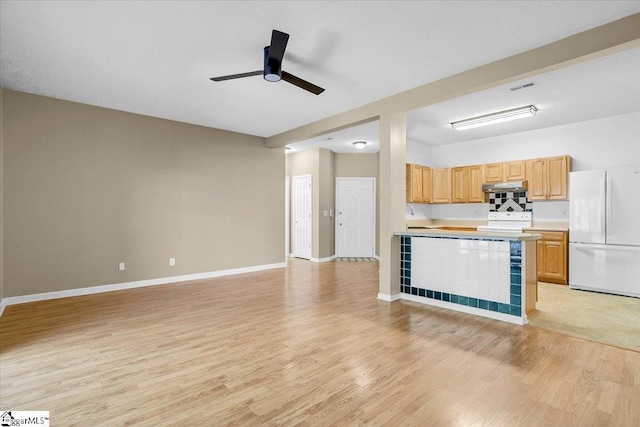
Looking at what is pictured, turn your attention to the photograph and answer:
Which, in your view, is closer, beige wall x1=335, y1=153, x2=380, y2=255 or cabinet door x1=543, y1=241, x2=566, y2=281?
cabinet door x1=543, y1=241, x2=566, y2=281

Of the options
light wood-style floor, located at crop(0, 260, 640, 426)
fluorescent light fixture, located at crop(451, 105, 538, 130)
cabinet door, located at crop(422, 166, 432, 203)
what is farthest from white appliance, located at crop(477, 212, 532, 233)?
light wood-style floor, located at crop(0, 260, 640, 426)

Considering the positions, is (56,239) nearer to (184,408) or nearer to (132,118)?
(132,118)

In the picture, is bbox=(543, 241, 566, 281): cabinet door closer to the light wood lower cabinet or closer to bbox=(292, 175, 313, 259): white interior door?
the light wood lower cabinet

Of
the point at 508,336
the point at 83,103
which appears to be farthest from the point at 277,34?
the point at 83,103

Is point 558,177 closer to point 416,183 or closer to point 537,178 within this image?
point 537,178

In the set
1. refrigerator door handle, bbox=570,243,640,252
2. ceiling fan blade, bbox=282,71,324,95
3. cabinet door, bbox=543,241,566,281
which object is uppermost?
ceiling fan blade, bbox=282,71,324,95

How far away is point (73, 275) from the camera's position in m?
4.59

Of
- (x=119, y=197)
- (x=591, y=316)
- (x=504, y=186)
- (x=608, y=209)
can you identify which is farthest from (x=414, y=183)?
(x=119, y=197)

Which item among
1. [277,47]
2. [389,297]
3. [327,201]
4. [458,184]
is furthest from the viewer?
[327,201]

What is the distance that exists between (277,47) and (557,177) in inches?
217

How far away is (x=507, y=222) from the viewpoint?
644 centimetres

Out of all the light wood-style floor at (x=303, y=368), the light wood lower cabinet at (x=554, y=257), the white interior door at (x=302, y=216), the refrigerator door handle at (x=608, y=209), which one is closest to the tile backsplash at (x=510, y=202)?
the light wood lower cabinet at (x=554, y=257)

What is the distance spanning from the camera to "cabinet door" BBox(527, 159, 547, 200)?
582 cm

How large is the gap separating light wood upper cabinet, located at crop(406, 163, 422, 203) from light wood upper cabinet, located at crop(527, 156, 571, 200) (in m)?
2.00
